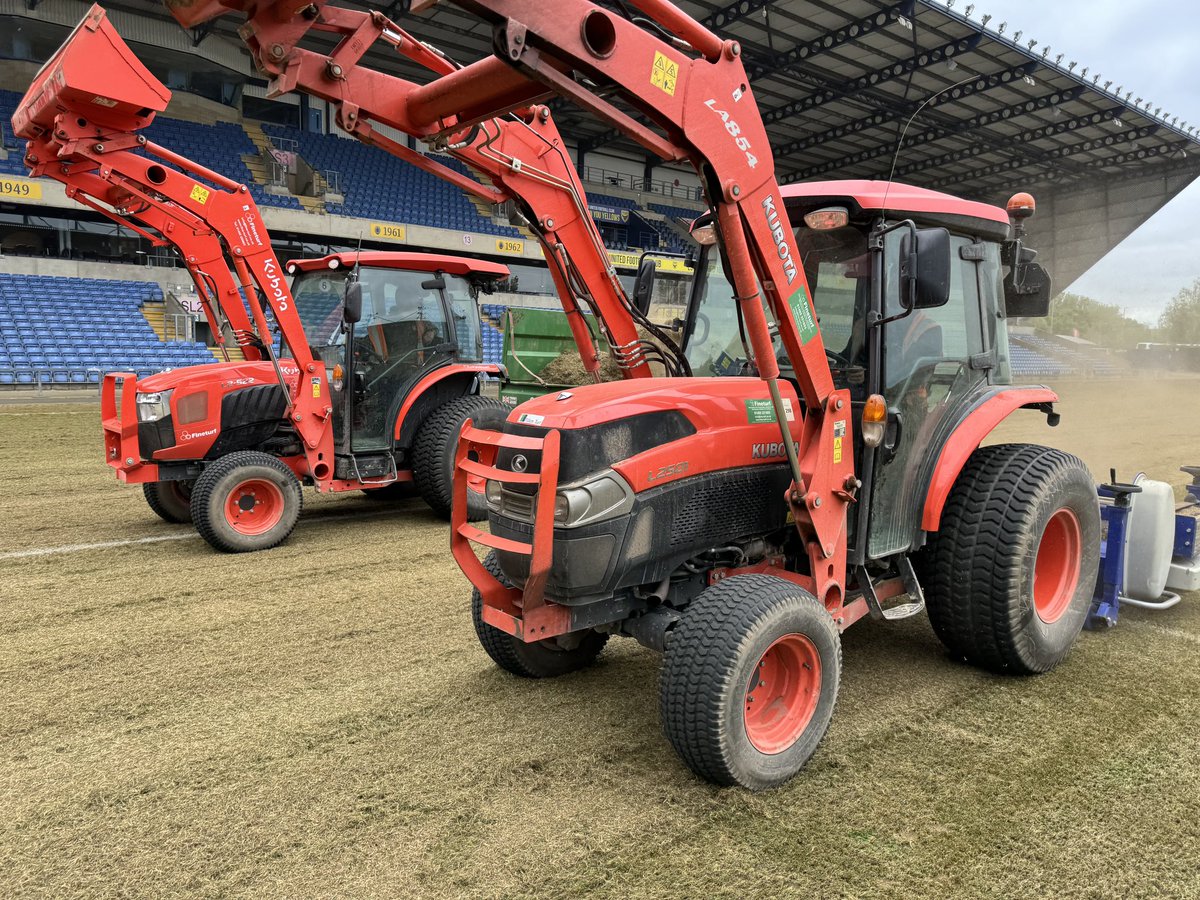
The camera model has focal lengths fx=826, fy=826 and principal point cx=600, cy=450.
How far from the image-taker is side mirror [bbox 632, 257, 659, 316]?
13.6 feet

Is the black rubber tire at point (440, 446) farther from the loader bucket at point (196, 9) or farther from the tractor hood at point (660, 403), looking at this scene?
the loader bucket at point (196, 9)

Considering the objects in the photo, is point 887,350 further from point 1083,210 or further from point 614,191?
point 614,191

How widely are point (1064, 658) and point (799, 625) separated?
1855mm

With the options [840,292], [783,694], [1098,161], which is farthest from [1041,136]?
[783,694]

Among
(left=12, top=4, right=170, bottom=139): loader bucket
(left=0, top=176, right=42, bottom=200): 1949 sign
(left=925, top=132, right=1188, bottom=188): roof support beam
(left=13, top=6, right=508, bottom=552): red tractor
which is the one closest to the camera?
(left=12, top=4, right=170, bottom=139): loader bucket

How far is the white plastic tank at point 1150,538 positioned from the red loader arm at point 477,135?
250 cm

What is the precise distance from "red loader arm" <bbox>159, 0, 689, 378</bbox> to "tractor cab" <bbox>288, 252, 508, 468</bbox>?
1931mm

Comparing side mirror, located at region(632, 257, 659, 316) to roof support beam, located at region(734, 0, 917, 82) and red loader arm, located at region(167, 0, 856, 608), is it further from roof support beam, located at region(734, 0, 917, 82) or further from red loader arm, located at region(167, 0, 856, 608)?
roof support beam, located at region(734, 0, 917, 82)

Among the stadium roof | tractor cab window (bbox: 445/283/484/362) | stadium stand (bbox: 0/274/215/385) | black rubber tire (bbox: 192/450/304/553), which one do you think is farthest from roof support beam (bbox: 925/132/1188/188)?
black rubber tire (bbox: 192/450/304/553)

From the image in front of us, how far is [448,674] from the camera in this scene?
12.2 ft

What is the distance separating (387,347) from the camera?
674cm

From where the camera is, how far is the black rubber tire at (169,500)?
6.77 meters

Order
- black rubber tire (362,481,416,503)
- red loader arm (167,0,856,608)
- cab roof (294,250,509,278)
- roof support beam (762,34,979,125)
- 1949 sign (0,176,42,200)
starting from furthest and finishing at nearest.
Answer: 1949 sign (0,176,42,200) → roof support beam (762,34,979,125) → black rubber tire (362,481,416,503) → cab roof (294,250,509,278) → red loader arm (167,0,856,608)

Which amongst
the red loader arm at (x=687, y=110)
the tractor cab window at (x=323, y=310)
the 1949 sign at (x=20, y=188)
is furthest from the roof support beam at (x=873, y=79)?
the red loader arm at (x=687, y=110)
